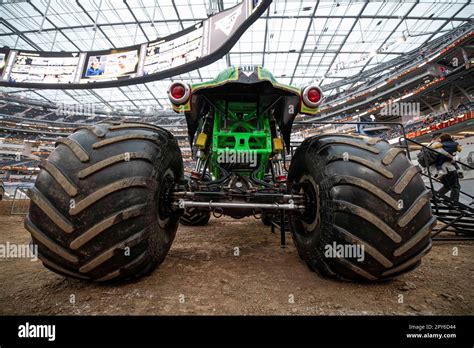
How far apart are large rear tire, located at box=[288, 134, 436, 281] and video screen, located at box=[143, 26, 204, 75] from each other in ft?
32.8

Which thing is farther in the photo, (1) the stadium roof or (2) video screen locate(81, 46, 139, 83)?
(1) the stadium roof

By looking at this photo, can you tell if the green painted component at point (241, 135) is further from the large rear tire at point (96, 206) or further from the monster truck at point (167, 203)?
the large rear tire at point (96, 206)

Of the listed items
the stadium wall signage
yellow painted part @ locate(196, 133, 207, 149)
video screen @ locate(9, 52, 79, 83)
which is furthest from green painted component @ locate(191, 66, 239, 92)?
video screen @ locate(9, 52, 79, 83)

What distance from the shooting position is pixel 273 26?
17812 mm

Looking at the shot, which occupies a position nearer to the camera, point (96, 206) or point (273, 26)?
point (96, 206)

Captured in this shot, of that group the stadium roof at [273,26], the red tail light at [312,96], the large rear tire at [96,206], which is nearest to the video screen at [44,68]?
the stadium roof at [273,26]

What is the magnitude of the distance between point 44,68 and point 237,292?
16.2 m

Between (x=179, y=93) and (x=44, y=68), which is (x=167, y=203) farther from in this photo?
(x=44, y=68)

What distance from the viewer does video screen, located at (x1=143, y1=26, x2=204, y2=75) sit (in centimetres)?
1035

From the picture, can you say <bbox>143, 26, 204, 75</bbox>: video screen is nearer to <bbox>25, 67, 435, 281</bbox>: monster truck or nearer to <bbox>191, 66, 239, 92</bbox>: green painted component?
<bbox>191, 66, 239, 92</bbox>: green painted component

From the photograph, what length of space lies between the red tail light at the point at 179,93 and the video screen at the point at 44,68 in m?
13.0

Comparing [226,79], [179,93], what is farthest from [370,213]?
[179,93]

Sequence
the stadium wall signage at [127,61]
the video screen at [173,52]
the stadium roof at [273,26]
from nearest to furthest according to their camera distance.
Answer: the stadium wall signage at [127,61]
the video screen at [173,52]
the stadium roof at [273,26]

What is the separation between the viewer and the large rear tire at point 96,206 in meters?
1.42
